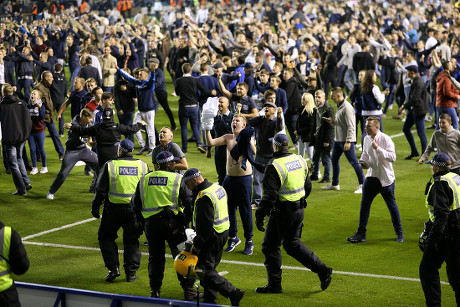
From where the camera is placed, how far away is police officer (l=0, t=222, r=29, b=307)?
26.3 feet

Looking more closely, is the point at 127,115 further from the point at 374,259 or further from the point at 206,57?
the point at 374,259

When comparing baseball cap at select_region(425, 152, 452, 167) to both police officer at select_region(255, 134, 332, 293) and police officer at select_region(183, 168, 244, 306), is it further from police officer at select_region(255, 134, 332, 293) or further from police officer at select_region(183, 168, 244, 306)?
police officer at select_region(183, 168, 244, 306)

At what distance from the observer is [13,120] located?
16.9 metres

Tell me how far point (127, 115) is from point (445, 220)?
39.4 feet

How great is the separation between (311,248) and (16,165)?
697 cm

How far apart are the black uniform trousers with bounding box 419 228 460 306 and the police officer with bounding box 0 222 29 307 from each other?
15.7 feet

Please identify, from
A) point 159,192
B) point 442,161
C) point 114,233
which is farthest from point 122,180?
point 442,161

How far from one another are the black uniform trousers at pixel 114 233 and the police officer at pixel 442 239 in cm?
406

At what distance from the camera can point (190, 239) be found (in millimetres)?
10250

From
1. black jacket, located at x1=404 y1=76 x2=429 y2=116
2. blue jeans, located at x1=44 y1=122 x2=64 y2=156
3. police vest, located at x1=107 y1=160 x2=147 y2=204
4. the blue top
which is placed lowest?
blue jeans, located at x1=44 y1=122 x2=64 y2=156

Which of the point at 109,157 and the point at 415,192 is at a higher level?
the point at 109,157

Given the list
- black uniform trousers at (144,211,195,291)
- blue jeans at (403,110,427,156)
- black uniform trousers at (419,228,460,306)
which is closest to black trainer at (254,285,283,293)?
black uniform trousers at (144,211,195,291)

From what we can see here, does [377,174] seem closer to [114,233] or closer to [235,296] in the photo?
[235,296]

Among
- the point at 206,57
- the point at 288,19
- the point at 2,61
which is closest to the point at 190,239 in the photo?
the point at 206,57
